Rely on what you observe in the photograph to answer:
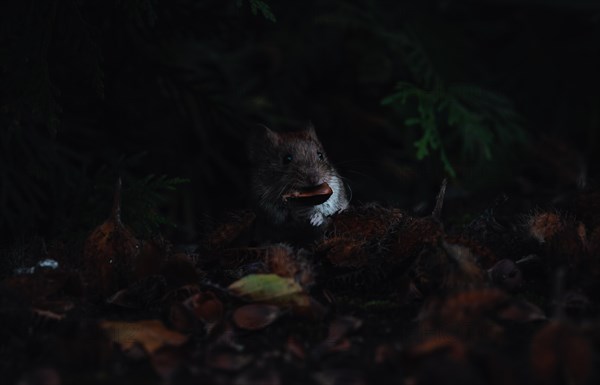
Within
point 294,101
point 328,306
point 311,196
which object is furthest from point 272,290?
point 294,101

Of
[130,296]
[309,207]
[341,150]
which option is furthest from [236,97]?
[130,296]

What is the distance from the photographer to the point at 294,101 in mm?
4633

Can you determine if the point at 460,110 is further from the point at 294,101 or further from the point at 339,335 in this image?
the point at 339,335

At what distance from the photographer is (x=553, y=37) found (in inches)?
185

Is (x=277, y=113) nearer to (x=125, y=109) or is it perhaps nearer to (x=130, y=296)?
(x=125, y=109)

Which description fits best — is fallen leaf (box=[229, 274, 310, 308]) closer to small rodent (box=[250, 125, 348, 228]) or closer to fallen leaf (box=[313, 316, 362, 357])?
fallen leaf (box=[313, 316, 362, 357])

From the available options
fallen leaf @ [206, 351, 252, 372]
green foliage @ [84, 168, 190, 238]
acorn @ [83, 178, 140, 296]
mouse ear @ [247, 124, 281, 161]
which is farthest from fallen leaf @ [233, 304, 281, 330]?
mouse ear @ [247, 124, 281, 161]

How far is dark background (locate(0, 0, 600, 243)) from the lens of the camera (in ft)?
10.1

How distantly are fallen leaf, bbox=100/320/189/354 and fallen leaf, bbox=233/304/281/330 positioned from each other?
15 centimetres

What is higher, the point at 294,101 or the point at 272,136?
the point at 272,136

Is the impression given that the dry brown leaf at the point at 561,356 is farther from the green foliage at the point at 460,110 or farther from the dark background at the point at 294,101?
the green foliage at the point at 460,110

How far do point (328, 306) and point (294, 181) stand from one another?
1.02 meters

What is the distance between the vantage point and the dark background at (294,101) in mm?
3090

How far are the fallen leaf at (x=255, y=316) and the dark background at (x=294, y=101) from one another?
1155 millimetres
